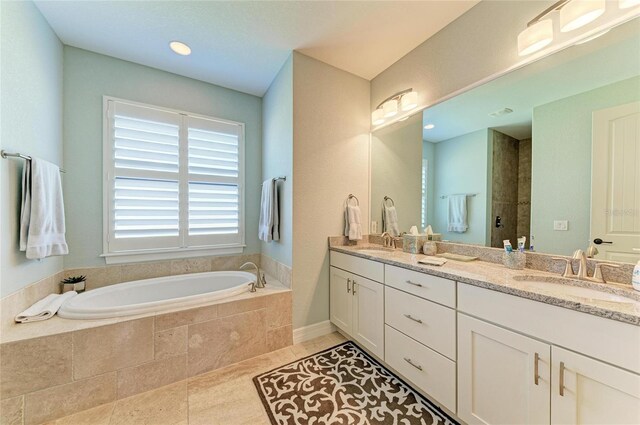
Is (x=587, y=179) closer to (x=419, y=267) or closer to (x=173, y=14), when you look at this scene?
(x=419, y=267)

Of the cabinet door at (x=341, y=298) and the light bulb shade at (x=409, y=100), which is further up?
the light bulb shade at (x=409, y=100)

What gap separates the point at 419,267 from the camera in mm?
1454

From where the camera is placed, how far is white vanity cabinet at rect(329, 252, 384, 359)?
1785mm

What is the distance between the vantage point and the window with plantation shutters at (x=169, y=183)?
2.23 metres

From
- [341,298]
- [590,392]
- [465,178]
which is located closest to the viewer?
[590,392]

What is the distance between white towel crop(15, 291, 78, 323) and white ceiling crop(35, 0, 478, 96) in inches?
84.0

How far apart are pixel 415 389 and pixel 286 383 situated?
35.0 inches

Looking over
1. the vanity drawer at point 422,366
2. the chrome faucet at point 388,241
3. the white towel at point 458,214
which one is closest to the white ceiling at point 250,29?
the white towel at point 458,214

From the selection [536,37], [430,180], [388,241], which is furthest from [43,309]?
[536,37]

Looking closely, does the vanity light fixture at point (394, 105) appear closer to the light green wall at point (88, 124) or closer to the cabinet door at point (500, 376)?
the cabinet door at point (500, 376)

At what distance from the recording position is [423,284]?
1435mm

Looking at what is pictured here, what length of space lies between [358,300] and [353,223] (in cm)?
73

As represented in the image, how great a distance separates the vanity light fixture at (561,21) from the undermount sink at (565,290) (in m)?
1.31

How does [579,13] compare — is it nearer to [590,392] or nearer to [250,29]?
[590,392]
